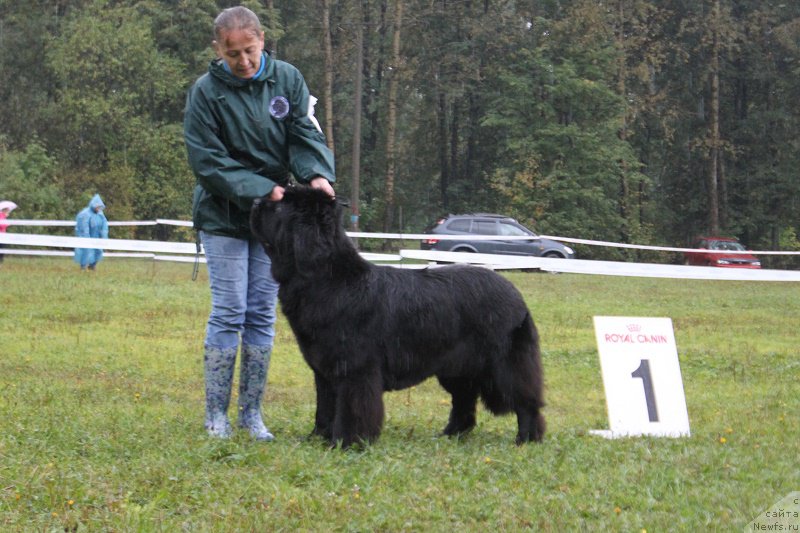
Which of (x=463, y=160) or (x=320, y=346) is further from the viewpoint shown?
Result: (x=463, y=160)

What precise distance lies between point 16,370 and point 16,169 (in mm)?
25076

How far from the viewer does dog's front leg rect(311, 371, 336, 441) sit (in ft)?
16.6

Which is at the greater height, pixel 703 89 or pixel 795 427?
pixel 703 89

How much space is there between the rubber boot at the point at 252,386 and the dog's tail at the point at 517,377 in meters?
1.23

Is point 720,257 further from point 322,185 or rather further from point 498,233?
point 322,185

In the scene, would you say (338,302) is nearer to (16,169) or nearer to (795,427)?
(795,427)

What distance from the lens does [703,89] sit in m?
39.3

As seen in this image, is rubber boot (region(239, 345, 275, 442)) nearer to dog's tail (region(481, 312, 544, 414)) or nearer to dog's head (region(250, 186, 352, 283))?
dog's head (region(250, 186, 352, 283))

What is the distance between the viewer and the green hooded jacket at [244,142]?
15.9 feet

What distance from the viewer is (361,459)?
4.67m

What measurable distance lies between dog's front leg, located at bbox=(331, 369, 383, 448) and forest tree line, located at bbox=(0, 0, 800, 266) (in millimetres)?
28757

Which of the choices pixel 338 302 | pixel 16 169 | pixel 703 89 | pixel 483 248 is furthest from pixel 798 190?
pixel 338 302

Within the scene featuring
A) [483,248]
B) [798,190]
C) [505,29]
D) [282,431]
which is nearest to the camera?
[282,431]

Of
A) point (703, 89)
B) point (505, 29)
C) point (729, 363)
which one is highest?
point (505, 29)
